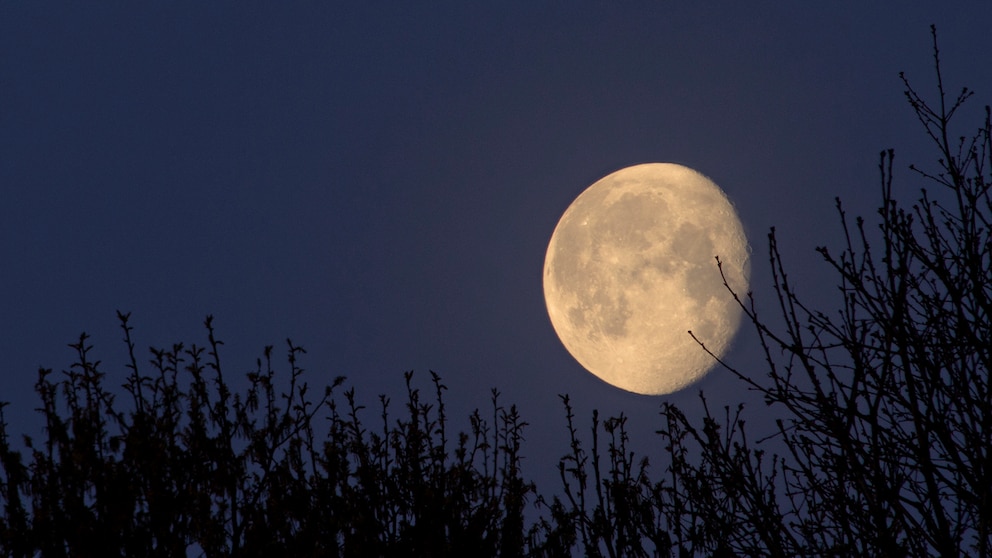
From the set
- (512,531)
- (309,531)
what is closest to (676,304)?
(512,531)

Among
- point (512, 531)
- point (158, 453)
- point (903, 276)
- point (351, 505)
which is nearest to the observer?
point (903, 276)

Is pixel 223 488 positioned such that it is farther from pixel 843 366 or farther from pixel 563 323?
pixel 563 323

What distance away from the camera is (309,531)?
6719 millimetres

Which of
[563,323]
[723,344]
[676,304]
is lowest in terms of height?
[723,344]

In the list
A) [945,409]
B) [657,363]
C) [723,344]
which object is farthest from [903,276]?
[657,363]

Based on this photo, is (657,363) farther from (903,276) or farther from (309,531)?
(903,276)

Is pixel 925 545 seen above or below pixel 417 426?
below

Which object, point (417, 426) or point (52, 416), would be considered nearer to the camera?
point (52, 416)

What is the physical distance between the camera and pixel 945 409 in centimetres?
464

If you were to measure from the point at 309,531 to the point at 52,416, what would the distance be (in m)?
2.10

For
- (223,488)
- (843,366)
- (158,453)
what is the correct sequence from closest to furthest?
(843,366) → (158,453) → (223,488)

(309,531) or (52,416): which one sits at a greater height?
(52,416)

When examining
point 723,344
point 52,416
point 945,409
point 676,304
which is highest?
point 676,304

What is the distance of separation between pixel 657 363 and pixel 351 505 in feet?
40.9
